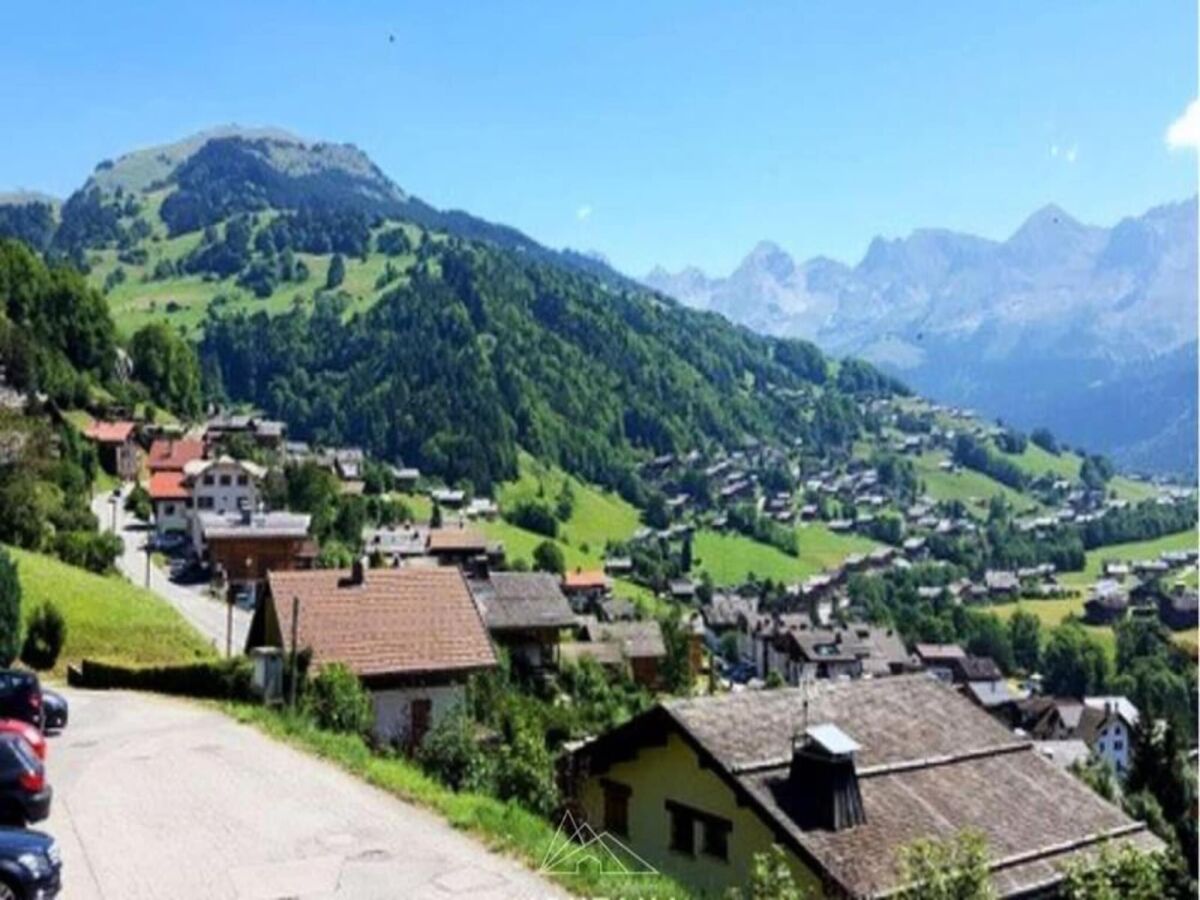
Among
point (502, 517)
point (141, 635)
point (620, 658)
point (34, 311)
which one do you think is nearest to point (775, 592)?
point (502, 517)

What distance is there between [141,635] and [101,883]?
30.6 m

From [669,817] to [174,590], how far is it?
54.5 meters

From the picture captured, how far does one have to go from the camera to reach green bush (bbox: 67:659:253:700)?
32.3 metres

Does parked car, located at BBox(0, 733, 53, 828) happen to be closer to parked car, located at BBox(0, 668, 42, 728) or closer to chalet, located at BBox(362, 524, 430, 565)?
parked car, located at BBox(0, 668, 42, 728)

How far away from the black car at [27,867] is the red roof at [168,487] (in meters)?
83.3

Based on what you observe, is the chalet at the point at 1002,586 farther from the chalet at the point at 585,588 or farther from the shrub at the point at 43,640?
the shrub at the point at 43,640

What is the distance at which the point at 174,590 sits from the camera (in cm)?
Result: 7181

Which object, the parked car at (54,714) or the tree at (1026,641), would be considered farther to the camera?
the tree at (1026,641)

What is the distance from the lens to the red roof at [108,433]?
3957 inches

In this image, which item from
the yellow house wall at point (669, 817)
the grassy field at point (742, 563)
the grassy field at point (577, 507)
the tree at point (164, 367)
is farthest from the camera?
the grassy field at point (742, 563)

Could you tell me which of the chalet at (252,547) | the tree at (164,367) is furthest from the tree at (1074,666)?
the tree at (164,367)

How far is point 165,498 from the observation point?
9262 cm

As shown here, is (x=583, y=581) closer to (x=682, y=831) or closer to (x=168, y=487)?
(x=168, y=487)

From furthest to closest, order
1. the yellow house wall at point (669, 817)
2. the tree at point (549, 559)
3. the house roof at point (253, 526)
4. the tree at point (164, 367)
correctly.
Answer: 1. the tree at point (549, 559)
2. the tree at point (164, 367)
3. the house roof at point (253, 526)
4. the yellow house wall at point (669, 817)
